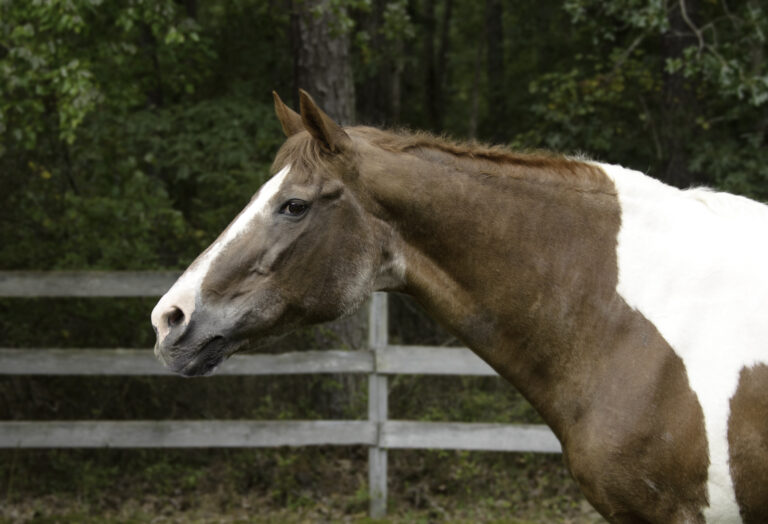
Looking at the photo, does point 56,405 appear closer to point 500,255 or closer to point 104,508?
point 104,508

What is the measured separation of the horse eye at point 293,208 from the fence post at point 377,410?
307 centimetres

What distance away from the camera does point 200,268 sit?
240 centimetres

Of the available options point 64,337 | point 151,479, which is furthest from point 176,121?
point 151,479

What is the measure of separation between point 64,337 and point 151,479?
145 centimetres

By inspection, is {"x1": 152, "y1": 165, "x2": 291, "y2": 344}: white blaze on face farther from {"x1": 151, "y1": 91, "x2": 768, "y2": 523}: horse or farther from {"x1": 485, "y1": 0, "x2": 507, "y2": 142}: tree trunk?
{"x1": 485, "y1": 0, "x2": 507, "y2": 142}: tree trunk

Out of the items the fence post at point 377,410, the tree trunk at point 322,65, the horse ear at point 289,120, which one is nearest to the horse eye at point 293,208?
the horse ear at point 289,120

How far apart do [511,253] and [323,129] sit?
0.74 metres

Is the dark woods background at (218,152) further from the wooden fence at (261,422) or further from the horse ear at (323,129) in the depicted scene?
the horse ear at (323,129)

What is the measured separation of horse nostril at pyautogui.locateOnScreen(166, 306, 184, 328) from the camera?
2.36 metres

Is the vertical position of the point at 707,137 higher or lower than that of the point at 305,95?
lower

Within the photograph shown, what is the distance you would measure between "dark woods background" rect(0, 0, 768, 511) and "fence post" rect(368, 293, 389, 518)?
1.30 ft

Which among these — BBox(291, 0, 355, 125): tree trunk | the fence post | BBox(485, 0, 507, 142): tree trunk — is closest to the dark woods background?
BBox(291, 0, 355, 125): tree trunk

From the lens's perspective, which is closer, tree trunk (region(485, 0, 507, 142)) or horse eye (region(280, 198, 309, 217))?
horse eye (region(280, 198, 309, 217))

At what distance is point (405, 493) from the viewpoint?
5.92m
